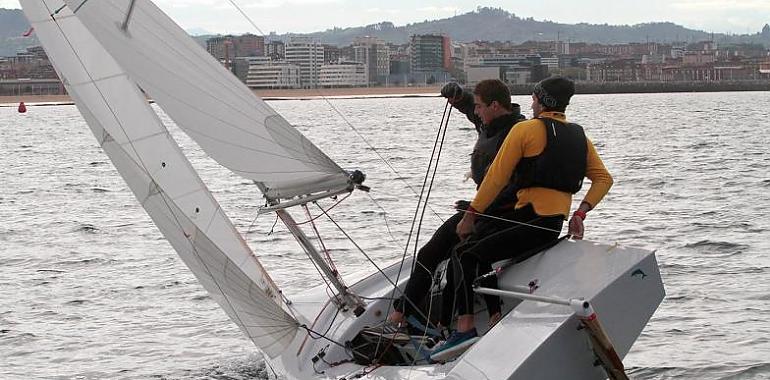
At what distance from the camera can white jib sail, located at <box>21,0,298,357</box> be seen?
5.22 metres

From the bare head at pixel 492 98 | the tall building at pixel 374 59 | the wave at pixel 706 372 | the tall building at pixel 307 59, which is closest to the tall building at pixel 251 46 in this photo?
the tall building at pixel 307 59

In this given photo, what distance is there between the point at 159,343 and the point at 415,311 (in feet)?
9.72

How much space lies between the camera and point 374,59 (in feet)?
428

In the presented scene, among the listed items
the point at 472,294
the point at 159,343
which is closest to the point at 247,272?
the point at 472,294

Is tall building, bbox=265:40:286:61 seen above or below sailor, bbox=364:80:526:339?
below

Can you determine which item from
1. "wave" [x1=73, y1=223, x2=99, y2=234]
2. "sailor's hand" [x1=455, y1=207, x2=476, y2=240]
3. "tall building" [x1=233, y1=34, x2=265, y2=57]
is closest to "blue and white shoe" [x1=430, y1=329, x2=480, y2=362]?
"sailor's hand" [x1=455, y1=207, x2=476, y2=240]

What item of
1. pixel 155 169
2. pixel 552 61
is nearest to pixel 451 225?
pixel 155 169

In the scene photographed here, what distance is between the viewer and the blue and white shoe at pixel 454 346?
184 inches

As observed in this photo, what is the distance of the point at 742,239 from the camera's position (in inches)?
438

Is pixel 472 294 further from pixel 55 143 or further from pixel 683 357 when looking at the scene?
pixel 55 143

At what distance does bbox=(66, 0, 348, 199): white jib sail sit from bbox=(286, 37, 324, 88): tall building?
10867 cm

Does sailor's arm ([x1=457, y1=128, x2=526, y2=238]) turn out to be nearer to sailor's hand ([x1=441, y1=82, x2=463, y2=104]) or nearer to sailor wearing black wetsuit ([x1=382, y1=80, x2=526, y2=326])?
sailor wearing black wetsuit ([x1=382, y1=80, x2=526, y2=326])

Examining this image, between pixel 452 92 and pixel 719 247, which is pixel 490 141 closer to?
pixel 452 92

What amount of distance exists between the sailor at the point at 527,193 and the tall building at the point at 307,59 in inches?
4292
